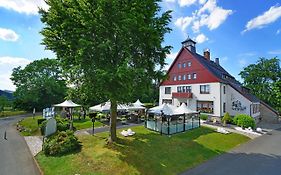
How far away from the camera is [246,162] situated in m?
14.0

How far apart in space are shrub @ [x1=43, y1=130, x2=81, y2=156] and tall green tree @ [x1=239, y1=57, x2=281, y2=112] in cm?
4925

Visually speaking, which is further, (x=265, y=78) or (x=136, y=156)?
(x=265, y=78)

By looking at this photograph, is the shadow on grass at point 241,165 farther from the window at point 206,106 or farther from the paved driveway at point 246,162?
the window at point 206,106

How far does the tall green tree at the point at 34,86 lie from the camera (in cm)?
4716

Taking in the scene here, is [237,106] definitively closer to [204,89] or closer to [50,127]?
[204,89]

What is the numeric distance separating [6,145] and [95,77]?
39.5 feet

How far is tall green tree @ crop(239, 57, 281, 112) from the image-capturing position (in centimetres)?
4766

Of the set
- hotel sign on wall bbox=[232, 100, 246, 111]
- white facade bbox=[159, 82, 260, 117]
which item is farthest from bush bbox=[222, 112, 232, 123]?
hotel sign on wall bbox=[232, 100, 246, 111]

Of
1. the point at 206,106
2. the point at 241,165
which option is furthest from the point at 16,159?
the point at 206,106

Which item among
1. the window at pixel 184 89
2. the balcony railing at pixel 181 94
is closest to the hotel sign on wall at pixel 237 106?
the balcony railing at pixel 181 94

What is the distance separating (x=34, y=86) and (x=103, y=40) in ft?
140

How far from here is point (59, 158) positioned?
1304 cm

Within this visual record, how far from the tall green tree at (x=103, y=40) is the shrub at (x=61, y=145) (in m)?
4.20

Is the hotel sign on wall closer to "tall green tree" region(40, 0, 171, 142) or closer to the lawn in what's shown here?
the lawn
